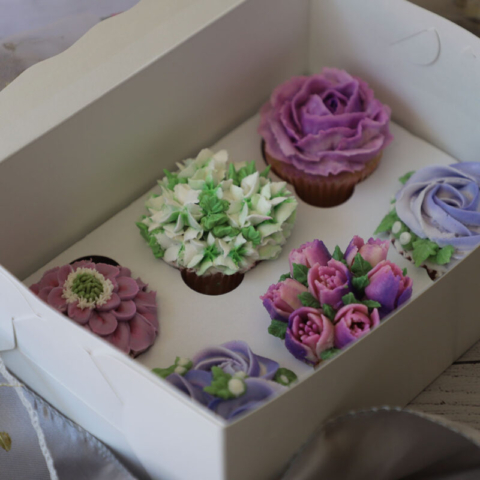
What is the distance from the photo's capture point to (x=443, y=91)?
2.81 ft

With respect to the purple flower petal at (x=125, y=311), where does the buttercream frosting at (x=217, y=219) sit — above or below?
above

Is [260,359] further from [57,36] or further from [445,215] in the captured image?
[57,36]

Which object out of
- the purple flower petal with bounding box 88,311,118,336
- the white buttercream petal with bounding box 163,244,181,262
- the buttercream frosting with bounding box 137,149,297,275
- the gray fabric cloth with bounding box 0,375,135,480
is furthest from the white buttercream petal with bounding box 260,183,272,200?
the gray fabric cloth with bounding box 0,375,135,480

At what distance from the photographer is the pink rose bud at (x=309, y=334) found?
67cm

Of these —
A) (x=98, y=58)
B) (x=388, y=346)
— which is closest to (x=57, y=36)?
(x=98, y=58)

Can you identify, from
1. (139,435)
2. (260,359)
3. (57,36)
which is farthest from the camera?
(57,36)

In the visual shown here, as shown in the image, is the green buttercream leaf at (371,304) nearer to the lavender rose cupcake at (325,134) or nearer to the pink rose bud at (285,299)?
the pink rose bud at (285,299)

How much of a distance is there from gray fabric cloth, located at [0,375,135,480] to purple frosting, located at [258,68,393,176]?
0.39 metres

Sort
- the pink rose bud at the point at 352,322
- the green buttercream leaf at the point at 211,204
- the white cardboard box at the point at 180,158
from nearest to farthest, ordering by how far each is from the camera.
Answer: the white cardboard box at the point at 180,158 → the pink rose bud at the point at 352,322 → the green buttercream leaf at the point at 211,204

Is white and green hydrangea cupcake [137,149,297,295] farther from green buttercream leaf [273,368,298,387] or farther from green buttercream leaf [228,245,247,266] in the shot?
green buttercream leaf [273,368,298,387]

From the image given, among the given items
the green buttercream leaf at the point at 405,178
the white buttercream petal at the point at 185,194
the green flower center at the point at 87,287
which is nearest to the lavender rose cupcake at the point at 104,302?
the green flower center at the point at 87,287

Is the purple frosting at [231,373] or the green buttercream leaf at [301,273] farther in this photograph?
the green buttercream leaf at [301,273]

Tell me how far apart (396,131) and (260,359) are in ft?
1.28

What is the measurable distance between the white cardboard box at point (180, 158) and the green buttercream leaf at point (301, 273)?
66 mm
